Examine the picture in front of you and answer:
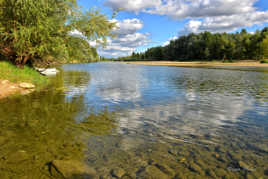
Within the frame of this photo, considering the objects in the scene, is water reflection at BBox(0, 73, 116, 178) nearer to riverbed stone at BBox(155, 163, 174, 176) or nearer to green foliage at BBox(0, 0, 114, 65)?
riverbed stone at BBox(155, 163, 174, 176)

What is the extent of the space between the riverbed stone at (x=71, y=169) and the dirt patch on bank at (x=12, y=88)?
35.8 ft

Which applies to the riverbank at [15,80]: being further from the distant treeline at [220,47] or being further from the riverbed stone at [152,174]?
the distant treeline at [220,47]

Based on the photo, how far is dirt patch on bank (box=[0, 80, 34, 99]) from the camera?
13.8m

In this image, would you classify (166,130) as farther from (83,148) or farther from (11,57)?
(11,57)

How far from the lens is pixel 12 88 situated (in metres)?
15.2

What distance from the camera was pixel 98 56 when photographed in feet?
76.5

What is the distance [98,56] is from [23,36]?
8810mm

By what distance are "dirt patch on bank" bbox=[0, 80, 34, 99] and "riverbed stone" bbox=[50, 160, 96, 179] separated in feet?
35.8

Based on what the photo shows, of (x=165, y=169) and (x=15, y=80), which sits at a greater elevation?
(x=15, y=80)

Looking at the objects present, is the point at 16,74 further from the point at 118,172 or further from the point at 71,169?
the point at 118,172

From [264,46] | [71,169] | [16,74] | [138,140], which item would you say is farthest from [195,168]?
[264,46]

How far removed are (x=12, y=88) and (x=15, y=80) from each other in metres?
2.24

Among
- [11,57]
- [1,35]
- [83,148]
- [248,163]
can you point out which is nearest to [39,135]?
[83,148]

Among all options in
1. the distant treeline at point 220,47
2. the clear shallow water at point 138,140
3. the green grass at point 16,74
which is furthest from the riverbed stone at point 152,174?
the distant treeline at point 220,47
